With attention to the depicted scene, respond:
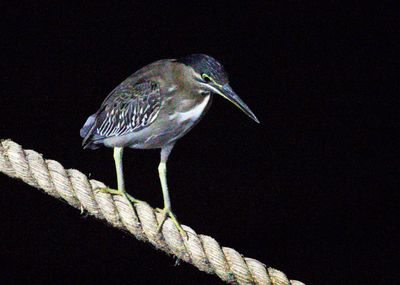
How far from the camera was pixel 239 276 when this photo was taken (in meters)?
2.84

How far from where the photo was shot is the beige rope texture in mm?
2836

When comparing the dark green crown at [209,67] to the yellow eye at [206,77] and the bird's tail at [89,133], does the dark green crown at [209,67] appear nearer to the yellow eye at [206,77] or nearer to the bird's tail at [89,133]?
the yellow eye at [206,77]

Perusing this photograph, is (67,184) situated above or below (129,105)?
below

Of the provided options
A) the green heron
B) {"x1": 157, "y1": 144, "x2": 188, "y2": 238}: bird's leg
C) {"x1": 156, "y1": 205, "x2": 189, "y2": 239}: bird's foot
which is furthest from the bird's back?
{"x1": 156, "y1": 205, "x2": 189, "y2": 239}: bird's foot

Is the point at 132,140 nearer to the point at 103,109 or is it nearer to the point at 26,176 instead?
the point at 103,109

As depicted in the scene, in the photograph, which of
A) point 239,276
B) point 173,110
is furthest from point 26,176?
point 239,276

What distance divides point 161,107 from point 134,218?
0.36 metres

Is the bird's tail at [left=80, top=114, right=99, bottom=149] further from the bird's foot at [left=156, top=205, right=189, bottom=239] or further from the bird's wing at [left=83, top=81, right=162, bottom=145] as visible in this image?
the bird's foot at [left=156, top=205, right=189, bottom=239]

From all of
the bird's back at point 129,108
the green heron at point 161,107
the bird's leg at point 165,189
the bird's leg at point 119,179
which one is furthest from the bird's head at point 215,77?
the bird's leg at point 119,179

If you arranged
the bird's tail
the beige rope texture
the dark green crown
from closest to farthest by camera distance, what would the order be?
the dark green crown
the beige rope texture
the bird's tail

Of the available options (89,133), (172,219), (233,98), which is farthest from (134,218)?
(233,98)

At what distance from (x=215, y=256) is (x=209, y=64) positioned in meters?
0.59

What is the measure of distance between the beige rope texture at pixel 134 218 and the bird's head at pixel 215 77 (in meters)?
0.44

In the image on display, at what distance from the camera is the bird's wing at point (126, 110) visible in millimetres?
2840
